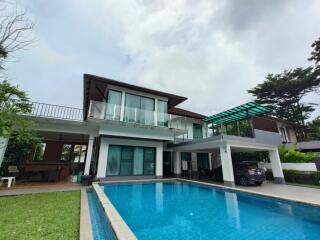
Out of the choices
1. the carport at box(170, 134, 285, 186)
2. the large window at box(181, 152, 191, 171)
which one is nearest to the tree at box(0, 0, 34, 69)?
the carport at box(170, 134, 285, 186)

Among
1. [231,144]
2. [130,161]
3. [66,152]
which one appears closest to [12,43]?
[130,161]

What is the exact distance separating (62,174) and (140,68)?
12796mm

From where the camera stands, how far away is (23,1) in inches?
282

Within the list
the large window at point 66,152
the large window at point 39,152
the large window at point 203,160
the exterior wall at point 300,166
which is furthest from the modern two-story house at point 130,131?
the large window at point 203,160

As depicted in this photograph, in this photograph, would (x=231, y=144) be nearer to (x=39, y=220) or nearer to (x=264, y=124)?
(x=264, y=124)

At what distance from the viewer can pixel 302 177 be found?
40.5ft

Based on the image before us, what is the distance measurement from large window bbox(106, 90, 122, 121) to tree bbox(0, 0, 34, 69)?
19.2 ft

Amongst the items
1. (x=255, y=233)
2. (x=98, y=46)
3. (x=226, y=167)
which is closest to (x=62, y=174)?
(x=98, y=46)

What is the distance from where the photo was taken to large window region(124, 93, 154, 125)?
12.8 metres

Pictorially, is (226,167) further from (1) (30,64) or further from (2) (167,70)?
(1) (30,64)

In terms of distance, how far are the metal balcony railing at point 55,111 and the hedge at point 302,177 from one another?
17.0 meters

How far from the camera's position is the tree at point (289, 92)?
22.3 meters

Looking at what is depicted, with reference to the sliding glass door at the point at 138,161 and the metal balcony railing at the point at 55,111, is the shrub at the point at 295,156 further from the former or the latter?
the metal balcony railing at the point at 55,111

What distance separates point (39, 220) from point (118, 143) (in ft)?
29.0
